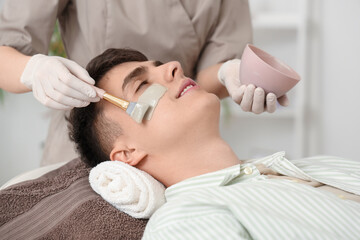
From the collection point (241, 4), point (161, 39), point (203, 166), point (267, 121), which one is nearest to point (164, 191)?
point (203, 166)

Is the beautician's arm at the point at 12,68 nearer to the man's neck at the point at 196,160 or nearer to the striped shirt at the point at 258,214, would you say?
the man's neck at the point at 196,160

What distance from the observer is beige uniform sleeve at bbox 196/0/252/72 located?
1.86 meters

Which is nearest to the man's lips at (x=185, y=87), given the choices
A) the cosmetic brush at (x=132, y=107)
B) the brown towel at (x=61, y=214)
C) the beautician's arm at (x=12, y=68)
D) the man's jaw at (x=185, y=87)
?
the man's jaw at (x=185, y=87)

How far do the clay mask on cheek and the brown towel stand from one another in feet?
0.87

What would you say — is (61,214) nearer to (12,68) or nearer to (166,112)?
(166,112)

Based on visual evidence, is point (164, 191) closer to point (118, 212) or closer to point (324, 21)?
point (118, 212)

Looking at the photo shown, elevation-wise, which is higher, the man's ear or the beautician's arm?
the beautician's arm

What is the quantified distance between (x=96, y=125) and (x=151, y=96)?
220 millimetres

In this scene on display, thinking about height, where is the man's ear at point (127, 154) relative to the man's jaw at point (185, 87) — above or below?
below

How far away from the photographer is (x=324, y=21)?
309cm

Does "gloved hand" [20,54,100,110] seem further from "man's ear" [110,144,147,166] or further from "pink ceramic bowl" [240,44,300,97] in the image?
"pink ceramic bowl" [240,44,300,97]

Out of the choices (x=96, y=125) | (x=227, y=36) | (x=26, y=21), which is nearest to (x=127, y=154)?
(x=96, y=125)

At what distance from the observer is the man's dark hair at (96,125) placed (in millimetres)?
Answer: 1418

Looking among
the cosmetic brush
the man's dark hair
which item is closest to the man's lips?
the cosmetic brush
